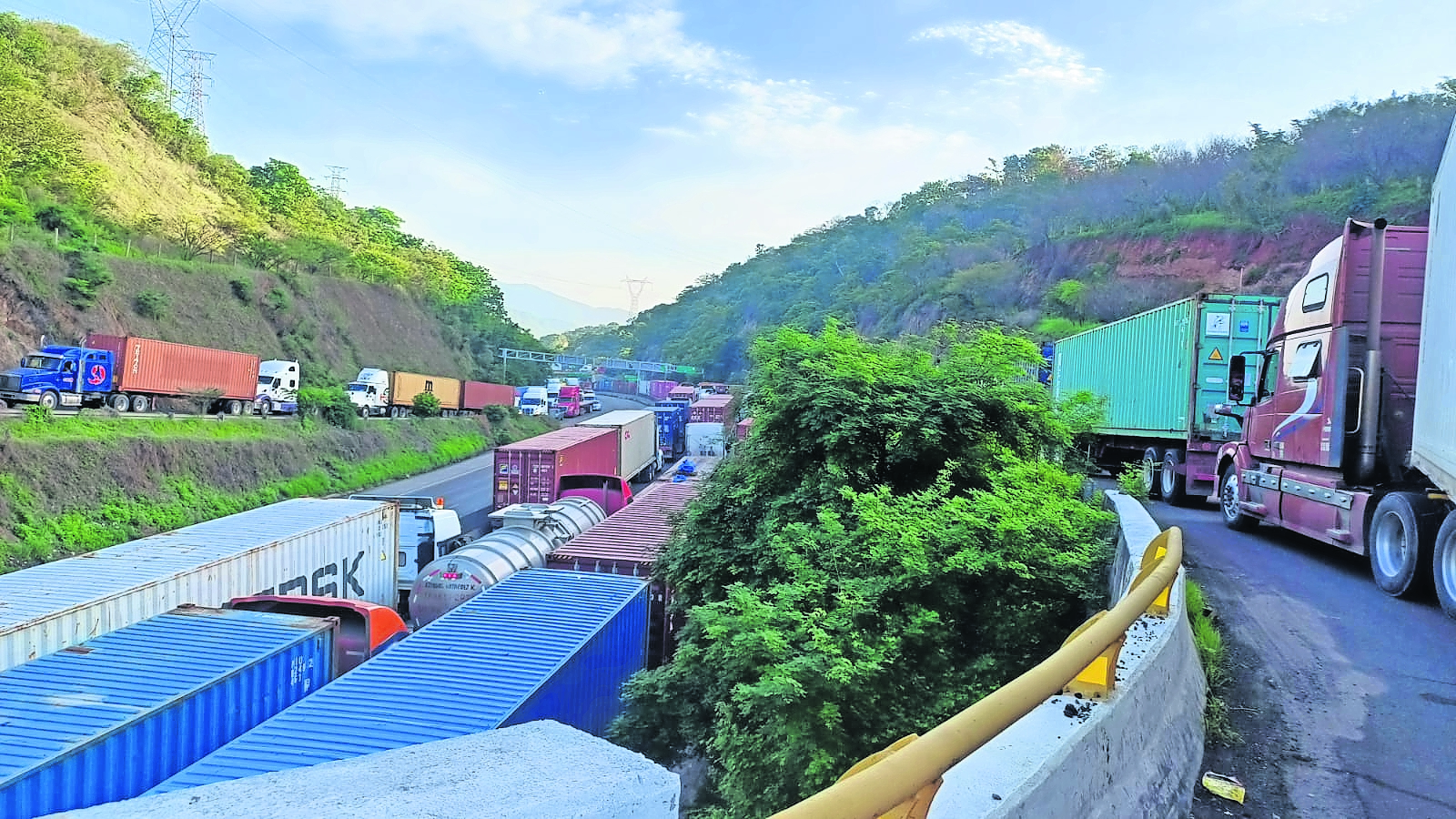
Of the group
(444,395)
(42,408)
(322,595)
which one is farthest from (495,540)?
(444,395)

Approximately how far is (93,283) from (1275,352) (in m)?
42.1

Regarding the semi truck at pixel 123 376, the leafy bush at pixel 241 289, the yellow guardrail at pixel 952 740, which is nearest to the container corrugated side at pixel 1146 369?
the yellow guardrail at pixel 952 740

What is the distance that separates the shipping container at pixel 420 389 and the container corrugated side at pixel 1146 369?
3467 cm

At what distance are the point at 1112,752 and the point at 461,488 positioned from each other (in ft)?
113

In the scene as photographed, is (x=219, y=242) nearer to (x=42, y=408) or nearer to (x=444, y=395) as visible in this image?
(x=444, y=395)

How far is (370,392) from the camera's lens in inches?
1618

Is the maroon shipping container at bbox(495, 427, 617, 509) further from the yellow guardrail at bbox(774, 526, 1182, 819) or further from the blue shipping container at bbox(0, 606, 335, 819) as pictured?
the yellow guardrail at bbox(774, 526, 1182, 819)

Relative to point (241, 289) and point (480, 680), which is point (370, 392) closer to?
point (241, 289)

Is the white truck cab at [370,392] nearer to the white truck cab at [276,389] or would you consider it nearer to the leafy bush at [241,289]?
the white truck cab at [276,389]

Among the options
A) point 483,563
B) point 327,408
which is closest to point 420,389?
point 327,408

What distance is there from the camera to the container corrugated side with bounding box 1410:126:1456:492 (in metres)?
5.64

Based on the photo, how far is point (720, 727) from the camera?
6914 millimetres

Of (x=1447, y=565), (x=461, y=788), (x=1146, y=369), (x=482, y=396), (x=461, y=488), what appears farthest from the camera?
(x=482, y=396)

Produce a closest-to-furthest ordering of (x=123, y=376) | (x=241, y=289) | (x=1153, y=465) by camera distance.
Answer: (x=1153, y=465)
(x=123, y=376)
(x=241, y=289)
